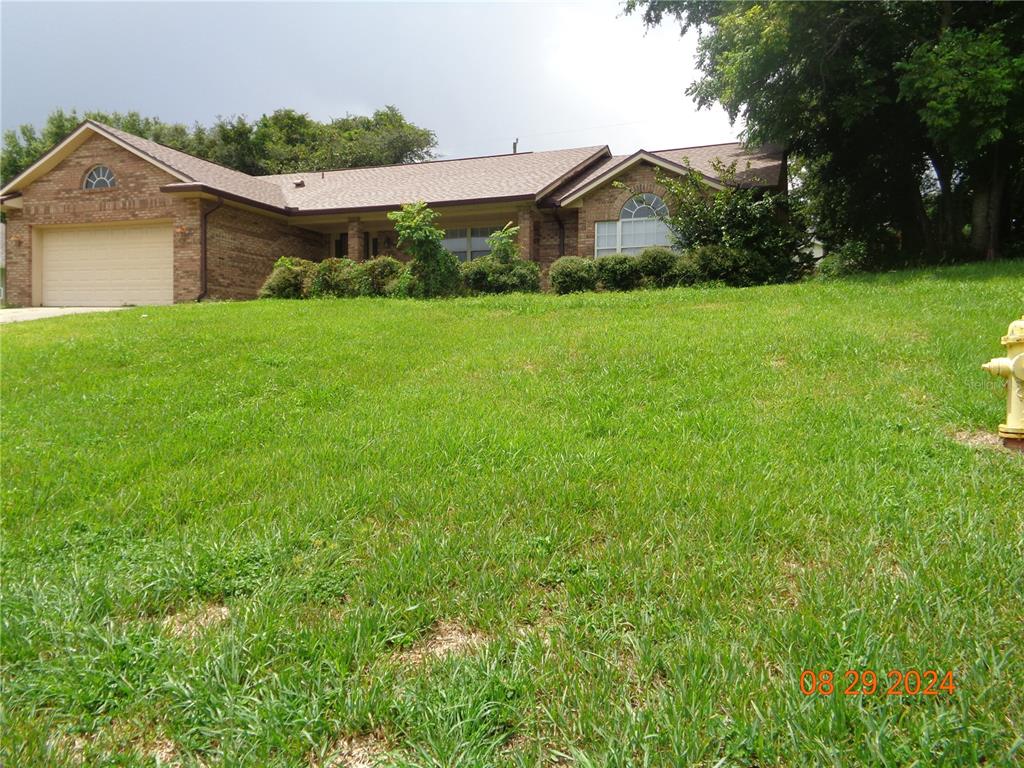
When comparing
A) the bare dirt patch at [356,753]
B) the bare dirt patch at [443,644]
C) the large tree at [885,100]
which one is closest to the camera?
the bare dirt patch at [356,753]

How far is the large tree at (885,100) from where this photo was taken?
1302 centimetres

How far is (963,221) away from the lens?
18672 mm

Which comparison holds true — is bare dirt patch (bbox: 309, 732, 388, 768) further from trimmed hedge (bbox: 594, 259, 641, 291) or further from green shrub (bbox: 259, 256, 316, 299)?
green shrub (bbox: 259, 256, 316, 299)

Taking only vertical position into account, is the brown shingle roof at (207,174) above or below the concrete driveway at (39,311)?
above

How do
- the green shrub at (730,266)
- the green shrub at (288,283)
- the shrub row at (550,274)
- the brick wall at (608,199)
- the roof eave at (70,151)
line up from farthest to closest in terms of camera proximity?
the roof eave at (70,151), the brick wall at (608,199), the green shrub at (288,283), the shrub row at (550,274), the green shrub at (730,266)

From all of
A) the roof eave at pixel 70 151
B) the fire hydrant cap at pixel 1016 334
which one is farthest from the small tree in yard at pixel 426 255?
the fire hydrant cap at pixel 1016 334

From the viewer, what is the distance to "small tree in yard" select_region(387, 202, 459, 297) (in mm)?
16156

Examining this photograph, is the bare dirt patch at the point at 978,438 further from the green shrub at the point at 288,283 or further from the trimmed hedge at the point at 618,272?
the green shrub at the point at 288,283

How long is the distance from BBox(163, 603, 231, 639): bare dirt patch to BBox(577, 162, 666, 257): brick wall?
56.2 feet

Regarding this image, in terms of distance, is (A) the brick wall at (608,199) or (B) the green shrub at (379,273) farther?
Result: (A) the brick wall at (608,199)

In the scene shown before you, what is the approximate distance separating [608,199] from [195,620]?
699 inches

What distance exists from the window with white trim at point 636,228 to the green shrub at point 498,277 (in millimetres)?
3088

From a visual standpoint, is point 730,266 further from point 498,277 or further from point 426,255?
point 426,255

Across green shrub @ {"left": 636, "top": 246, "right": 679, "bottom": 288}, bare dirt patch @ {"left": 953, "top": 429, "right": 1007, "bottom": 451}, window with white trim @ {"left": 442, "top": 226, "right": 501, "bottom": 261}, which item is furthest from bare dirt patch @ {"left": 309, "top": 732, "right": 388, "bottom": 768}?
window with white trim @ {"left": 442, "top": 226, "right": 501, "bottom": 261}
